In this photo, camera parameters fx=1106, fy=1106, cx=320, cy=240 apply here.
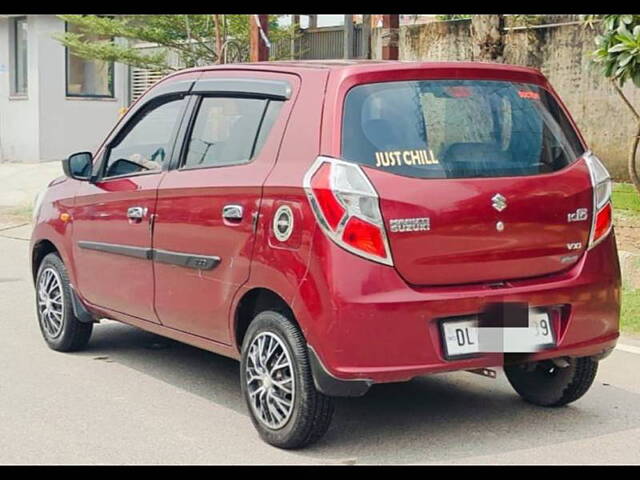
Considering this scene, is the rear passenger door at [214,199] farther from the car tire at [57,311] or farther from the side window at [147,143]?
the car tire at [57,311]

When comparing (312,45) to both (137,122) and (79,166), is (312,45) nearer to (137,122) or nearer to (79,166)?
(79,166)

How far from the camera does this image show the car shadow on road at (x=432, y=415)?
5.09 metres

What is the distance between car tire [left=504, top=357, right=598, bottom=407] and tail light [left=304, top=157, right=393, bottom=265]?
1.22 meters

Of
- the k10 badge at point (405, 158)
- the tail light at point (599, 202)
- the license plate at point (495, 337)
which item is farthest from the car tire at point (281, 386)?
the tail light at point (599, 202)

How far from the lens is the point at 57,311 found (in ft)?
23.6

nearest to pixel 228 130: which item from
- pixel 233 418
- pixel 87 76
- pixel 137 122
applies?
pixel 137 122

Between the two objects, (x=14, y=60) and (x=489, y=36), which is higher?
(x=14, y=60)

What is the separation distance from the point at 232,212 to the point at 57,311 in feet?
7.71

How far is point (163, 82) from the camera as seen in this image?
251 inches

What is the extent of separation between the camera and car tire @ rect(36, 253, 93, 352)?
7056 millimetres

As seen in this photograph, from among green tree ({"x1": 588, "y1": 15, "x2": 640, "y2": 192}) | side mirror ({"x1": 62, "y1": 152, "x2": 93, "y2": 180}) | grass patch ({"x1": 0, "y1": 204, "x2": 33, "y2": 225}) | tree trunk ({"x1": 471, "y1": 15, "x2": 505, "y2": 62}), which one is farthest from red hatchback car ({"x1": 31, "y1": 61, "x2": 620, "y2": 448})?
grass patch ({"x1": 0, "y1": 204, "x2": 33, "y2": 225})
